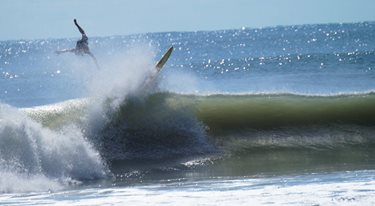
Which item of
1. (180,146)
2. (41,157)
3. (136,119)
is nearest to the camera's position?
(41,157)

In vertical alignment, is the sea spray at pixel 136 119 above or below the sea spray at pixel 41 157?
above

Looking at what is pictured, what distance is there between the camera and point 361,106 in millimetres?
20469

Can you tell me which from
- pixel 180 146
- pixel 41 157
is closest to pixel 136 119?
pixel 180 146

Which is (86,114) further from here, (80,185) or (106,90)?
(80,185)

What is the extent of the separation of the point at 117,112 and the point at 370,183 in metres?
6.77

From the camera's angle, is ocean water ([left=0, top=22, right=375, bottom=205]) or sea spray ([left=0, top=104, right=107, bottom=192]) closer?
ocean water ([left=0, top=22, right=375, bottom=205])

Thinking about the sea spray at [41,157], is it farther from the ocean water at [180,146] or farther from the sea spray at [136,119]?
the sea spray at [136,119]

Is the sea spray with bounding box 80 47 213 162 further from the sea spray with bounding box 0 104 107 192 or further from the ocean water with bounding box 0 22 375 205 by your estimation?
the sea spray with bounding box 0 104 107 192

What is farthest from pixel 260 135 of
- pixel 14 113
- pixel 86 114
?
pixel 14 113

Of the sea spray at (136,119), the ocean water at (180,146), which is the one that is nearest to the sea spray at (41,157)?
the ocean water at (180,146)

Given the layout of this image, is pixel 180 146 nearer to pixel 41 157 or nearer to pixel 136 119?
pixel 136 119

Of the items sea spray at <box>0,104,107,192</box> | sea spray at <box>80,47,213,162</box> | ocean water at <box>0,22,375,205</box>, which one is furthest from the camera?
sea spray at <box>80,47,213,162</box>

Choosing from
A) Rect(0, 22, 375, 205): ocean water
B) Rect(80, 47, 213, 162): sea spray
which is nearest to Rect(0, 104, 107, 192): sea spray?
Rect(0, 22, 375, 205): ocean water

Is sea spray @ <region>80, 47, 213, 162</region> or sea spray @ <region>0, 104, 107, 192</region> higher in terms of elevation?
sea spray @ <region>80, 47, 213, 162</region>
